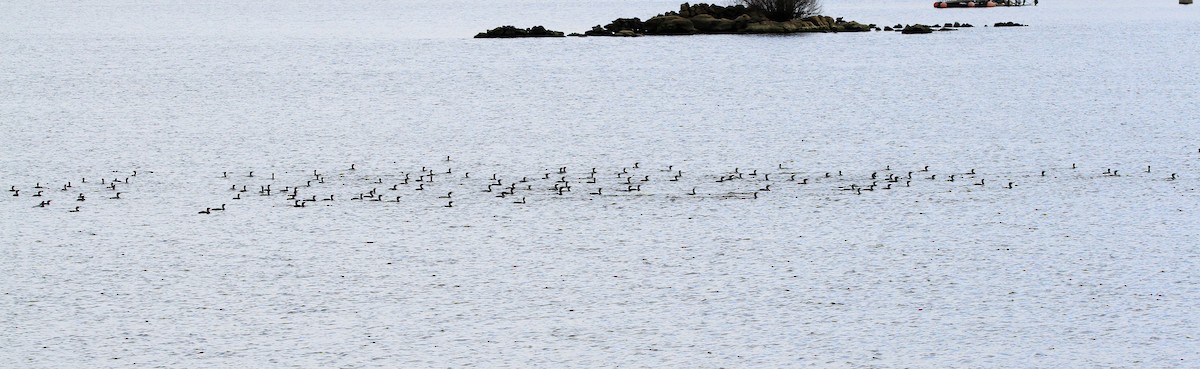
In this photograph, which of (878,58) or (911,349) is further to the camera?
(878,58)

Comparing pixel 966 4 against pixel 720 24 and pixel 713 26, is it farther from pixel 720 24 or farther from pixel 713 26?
pixel 713 26

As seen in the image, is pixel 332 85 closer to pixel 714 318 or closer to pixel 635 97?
pixel 635 97

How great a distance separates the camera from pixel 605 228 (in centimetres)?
3036

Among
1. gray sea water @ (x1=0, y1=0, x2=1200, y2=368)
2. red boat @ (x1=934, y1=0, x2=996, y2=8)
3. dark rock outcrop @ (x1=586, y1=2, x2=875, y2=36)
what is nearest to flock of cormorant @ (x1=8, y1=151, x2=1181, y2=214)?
gray sea water @ (x1=0, y1=0, x2=1200, y2=368)

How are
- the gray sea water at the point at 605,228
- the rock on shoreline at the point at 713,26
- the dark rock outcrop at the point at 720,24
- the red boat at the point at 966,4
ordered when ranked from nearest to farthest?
the gray sea water at the point at 605,228 → the dark rock outcrop at the point at 720,24 → the rock on shoreline at the point at 713,26 → the red boat at the point at 966,4

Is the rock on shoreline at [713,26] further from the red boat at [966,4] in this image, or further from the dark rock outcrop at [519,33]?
the red boat at [966,4]

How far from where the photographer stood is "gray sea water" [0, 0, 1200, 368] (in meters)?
21.4

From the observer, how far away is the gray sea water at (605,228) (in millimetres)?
21438

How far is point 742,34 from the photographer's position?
119 meters

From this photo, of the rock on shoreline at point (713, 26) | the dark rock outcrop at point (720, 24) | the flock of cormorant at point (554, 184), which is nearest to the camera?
the flock of cormorant at point (554, 184)

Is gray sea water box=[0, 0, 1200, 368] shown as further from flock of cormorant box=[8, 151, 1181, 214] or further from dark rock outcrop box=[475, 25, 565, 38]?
dark rock outcrop box=[475, 25, 565, 38]

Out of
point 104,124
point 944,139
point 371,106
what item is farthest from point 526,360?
point 371,106

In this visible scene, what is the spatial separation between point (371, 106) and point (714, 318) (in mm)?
40697

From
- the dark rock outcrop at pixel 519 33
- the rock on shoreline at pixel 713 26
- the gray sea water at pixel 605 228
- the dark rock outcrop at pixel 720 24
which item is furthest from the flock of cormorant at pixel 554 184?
the dark rock outcrop at pixel 519 33
